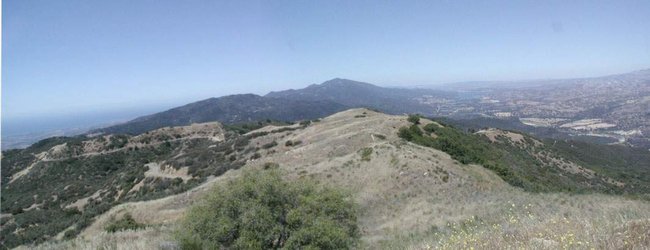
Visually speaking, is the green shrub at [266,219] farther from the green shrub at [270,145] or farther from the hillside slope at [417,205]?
the green shrub at [270,145]

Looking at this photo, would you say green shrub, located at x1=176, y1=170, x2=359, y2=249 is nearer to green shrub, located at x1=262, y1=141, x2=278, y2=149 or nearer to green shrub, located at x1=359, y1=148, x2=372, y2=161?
green shrub, located at x1=359, y1=148, x2=372, y2=161

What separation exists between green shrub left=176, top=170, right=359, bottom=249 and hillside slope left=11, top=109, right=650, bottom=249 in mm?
1178

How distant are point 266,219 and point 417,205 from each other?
35.2ft

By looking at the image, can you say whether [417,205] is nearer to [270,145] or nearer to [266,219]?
[266,219]

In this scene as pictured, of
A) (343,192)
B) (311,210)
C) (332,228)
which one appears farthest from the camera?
(343,192)

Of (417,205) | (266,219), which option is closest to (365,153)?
(417,205)

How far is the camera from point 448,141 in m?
39.5

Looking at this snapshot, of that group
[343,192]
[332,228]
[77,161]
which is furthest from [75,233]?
[77,161]

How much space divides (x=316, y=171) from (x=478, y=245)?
78.6 feet

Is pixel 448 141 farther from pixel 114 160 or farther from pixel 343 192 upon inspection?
pixel 114 160

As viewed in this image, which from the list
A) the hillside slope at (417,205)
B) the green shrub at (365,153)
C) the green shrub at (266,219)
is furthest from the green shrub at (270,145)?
the green shrub at (266,219)

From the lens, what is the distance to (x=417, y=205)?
2142cm

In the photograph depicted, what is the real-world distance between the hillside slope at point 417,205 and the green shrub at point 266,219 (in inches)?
46.4

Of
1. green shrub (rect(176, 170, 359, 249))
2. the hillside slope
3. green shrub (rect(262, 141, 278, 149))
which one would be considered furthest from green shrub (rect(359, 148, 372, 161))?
green shrub (rect(176, 170, 359, 249))
